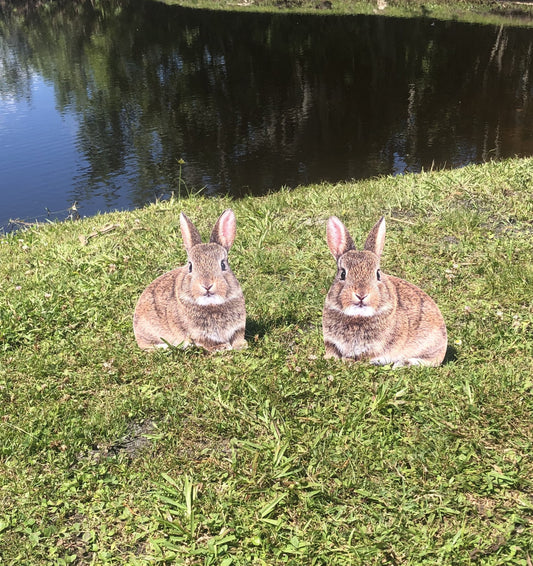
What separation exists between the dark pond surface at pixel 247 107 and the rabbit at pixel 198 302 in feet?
26.8

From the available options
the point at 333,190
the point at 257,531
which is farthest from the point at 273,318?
the point at 333,190

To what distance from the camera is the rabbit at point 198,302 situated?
15.1 feet

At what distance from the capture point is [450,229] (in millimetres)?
7164

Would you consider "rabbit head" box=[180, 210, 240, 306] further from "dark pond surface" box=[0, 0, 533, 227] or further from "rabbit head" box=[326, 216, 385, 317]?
"dark pond surface" box=[0, 0, 533, 227]

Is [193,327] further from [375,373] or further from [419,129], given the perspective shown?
[419,129]

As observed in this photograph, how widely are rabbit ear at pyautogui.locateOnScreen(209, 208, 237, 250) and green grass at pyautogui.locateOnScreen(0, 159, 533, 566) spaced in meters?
1.05

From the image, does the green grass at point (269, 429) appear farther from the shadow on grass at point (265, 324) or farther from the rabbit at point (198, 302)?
the rabbit at point (198, 302)

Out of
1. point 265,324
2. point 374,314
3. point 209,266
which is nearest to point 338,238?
point 374,314

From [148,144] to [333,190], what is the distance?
1028cm

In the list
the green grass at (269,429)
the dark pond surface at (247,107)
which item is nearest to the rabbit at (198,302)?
the green grass at (269,429)

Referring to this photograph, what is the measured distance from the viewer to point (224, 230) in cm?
468

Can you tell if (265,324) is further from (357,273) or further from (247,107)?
(247,107)

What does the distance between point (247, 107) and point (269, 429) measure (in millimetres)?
18662

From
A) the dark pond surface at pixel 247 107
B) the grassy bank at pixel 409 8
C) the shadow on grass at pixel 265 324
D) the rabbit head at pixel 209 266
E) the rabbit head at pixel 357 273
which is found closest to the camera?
the rabbit head at pixel 357 273
